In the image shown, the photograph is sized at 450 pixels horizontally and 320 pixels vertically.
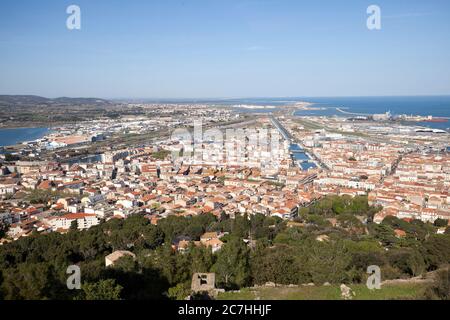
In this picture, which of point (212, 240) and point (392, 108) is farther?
point (392, 108)

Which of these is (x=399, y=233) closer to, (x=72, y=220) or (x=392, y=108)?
(x=72, y=220)

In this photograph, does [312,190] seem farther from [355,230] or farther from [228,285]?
[228,285]

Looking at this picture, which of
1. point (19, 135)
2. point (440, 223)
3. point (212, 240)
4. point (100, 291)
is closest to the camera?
point (100, 291)

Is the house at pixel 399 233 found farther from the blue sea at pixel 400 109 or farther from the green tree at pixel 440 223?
the blue sea at pixel 400 109

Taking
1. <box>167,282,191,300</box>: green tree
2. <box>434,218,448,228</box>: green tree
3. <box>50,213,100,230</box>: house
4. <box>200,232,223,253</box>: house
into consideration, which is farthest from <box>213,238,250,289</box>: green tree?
<box>434,218,448,228</box>: green tree

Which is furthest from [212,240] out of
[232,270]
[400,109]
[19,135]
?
[400,109]
